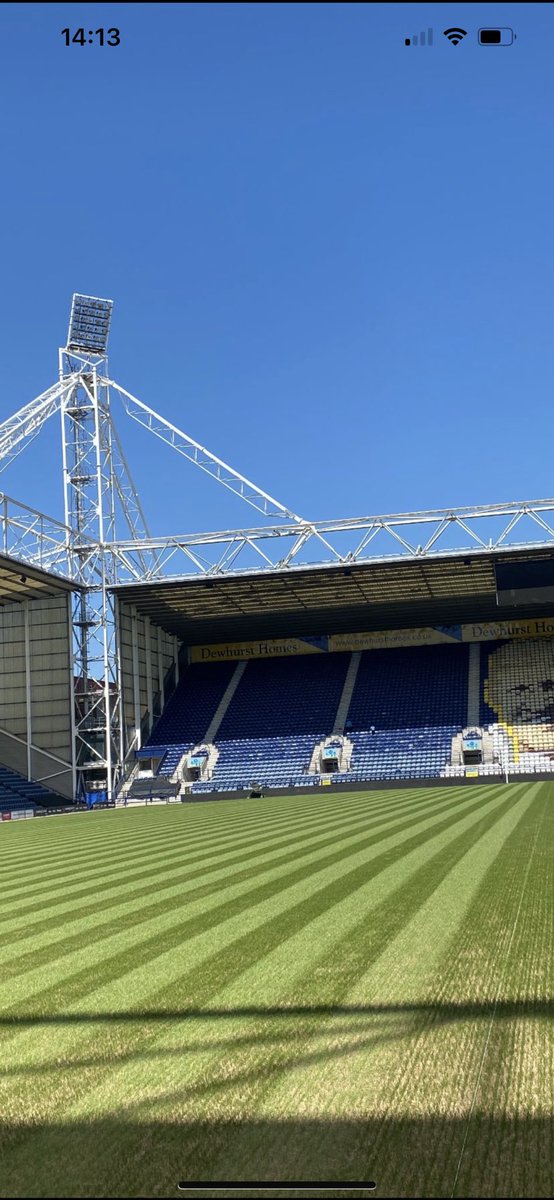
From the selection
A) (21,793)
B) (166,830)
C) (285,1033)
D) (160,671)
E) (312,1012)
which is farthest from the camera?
(160,671)

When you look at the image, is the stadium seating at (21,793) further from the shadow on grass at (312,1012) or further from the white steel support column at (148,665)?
the shadow on grass at (312,1012)

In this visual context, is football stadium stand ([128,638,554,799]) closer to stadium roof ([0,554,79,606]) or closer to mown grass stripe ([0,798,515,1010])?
stadium roof ([0,554,79,606])

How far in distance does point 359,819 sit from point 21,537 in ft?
80.1

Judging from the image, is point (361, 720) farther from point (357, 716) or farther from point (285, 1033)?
point (285, 1033)

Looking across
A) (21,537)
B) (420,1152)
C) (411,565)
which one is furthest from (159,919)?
(411,565)

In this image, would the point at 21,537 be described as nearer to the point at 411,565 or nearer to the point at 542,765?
the point at 411,565

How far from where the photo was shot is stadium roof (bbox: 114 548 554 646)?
50375 millimetres

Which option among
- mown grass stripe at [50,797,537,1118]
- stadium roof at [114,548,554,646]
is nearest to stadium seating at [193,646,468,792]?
stadium roof at [114,548,554,646]

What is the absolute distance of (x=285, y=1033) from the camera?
5965mm

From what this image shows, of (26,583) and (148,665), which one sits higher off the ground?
(26,583)

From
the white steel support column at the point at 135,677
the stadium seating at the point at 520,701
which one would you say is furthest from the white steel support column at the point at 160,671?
the stadium seating at the point at 520,701

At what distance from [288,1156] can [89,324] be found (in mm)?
54939

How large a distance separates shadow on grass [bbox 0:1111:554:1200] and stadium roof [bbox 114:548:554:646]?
44301mm

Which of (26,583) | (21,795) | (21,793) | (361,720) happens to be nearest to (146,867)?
(26,583)
